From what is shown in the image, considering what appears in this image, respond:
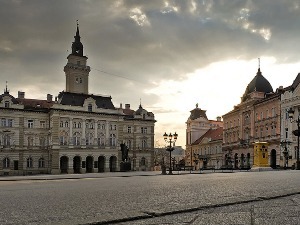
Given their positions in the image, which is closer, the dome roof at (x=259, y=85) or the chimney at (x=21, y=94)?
the dome roof at (x=259, y=85)

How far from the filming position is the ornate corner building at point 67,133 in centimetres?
6756

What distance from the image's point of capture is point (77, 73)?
8062 centimetres

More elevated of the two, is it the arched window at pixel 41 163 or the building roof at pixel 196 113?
the building roof at pixel 196 113

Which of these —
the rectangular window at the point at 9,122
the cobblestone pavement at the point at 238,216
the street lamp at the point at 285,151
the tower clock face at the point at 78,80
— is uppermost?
the tower clock face at the point at 78,80

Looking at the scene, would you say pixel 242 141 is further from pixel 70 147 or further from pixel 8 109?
pixel 8 109

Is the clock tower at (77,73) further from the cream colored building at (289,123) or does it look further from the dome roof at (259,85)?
the cream colored building at (289,123)

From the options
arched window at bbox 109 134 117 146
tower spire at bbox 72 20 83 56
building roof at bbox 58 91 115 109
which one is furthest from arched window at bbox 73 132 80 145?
tower spire at bbox 72 20 83 56

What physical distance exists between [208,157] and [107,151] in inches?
1159

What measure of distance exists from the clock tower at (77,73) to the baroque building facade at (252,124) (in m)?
31.0

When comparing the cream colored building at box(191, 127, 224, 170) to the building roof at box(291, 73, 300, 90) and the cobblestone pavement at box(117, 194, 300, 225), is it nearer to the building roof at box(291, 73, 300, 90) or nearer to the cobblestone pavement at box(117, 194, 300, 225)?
the building roof at box(291, 73, 300, 90)

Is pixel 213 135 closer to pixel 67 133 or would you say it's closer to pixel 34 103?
pixel 67 133

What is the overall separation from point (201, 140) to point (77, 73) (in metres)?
37.6

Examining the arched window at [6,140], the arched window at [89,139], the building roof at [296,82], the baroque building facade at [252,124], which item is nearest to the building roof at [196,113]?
the baroque building facade at [252,124]

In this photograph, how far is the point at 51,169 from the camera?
221ft
